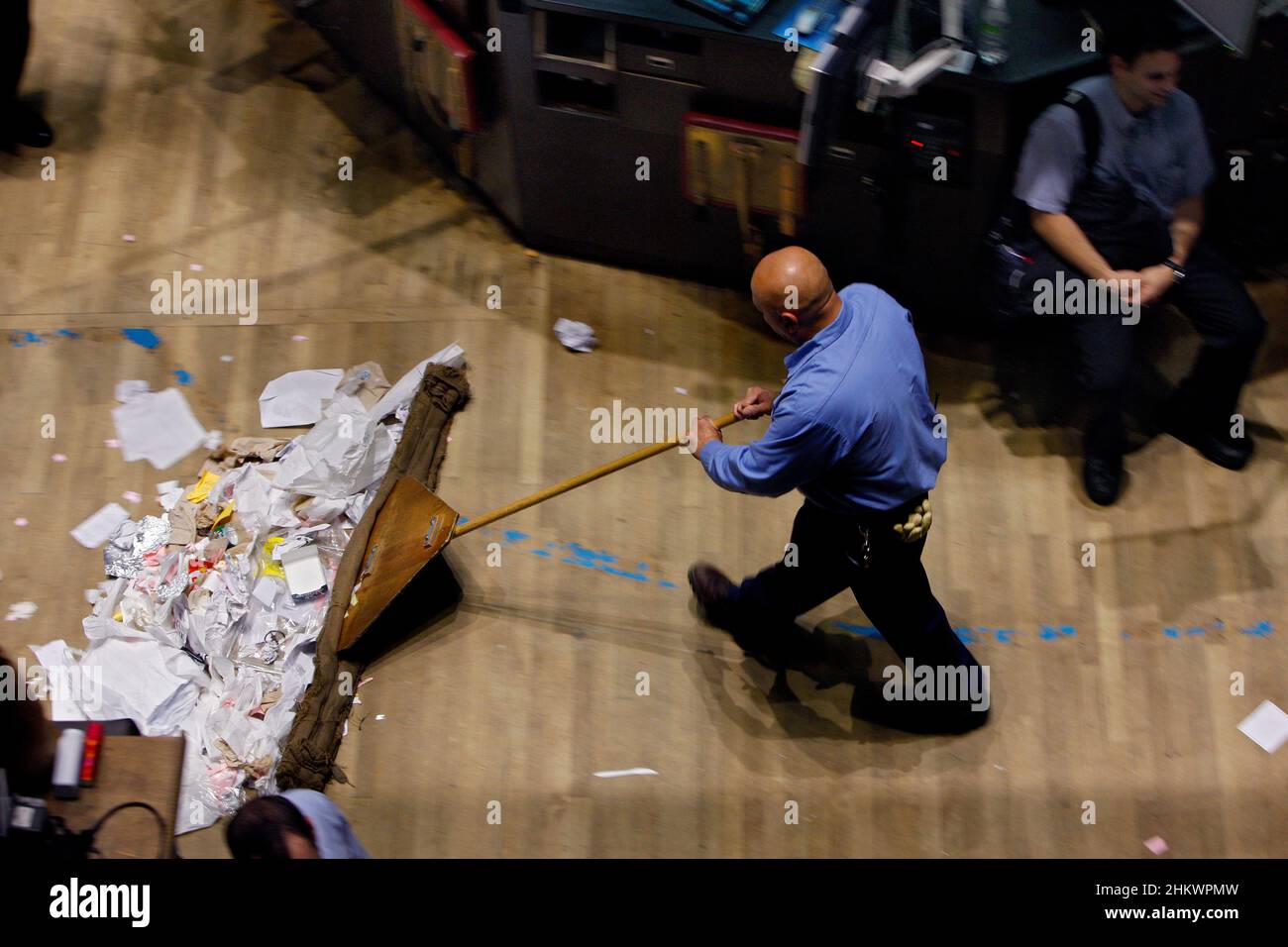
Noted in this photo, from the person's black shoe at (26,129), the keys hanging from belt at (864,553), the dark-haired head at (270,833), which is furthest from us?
the person's black shoe at (26,129)

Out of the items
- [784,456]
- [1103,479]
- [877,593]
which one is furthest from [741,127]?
[1103,479]

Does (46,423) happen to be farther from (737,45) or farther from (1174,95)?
(1174,95)

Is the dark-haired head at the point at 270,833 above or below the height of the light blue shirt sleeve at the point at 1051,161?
below

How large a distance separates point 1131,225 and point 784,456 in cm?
149

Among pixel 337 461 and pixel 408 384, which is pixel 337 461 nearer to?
pixel 337 461

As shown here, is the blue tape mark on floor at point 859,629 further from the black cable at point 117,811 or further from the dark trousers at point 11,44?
the dark trousers at point 11,44

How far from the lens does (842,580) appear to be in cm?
360

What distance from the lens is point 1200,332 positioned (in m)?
4.07

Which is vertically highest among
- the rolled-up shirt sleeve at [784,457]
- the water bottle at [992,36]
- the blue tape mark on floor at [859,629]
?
the water bottle at [992,36]

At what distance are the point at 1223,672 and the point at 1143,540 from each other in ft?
A: 1.50

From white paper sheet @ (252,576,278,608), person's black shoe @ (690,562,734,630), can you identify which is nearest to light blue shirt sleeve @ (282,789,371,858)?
white paper sheet @ (252,576,278,608)

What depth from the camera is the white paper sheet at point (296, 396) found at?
438 centimetres

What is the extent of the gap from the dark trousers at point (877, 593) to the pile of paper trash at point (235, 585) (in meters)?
1.27

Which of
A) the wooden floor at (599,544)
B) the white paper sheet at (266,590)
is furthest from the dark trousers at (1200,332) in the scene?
the white paper sheet at (266,590)
